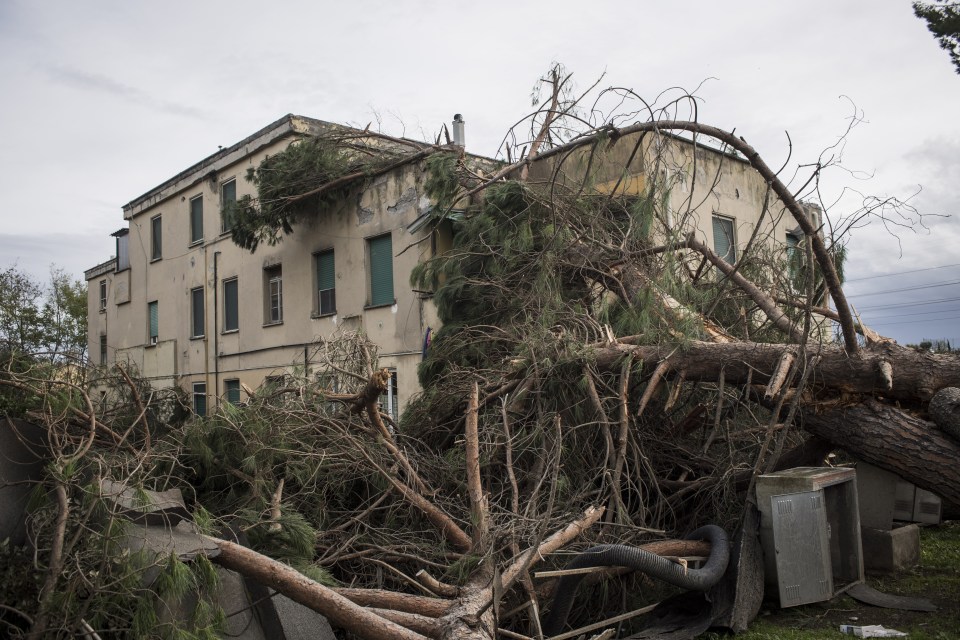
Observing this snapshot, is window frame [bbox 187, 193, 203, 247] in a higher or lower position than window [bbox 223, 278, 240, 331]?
higher

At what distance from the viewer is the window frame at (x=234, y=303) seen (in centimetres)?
1856

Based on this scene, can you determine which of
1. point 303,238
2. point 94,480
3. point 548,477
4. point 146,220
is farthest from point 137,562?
point 146,220

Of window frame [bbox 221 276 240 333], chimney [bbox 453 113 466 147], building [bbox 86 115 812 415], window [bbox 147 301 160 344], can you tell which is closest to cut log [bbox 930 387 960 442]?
building [bbox 86 115 812 415]

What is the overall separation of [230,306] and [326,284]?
4311mm

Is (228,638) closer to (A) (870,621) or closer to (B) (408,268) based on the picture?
(A) (870,621)

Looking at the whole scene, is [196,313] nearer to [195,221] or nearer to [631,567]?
[195,221]

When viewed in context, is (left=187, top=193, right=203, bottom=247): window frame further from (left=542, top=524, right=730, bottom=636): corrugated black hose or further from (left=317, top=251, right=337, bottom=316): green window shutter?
(left=542, top=524, right=730, bottom=636): corrugated black hose

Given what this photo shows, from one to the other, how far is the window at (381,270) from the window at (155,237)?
1055 centimetres

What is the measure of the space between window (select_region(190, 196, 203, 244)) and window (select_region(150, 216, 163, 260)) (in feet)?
7.39

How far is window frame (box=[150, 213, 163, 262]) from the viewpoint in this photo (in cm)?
2234

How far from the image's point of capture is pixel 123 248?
82.8 ft

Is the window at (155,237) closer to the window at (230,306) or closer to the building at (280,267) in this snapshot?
the building at (280,267)

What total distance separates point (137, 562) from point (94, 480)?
0.57 meters

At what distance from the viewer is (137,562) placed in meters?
3.88
